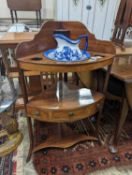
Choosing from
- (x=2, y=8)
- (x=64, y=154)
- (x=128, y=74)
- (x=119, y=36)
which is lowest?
(x=64, y=154)

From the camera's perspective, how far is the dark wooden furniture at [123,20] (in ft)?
4.54

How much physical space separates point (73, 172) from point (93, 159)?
19 centimetres

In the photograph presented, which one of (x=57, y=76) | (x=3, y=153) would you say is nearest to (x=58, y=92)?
(x=57, y=76)

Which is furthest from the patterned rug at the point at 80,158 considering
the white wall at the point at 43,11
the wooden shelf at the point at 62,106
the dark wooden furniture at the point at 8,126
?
the white wall at the point at 43,11

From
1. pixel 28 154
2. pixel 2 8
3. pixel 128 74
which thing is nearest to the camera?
pixel 128 74

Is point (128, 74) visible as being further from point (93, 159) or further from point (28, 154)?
point (28, 154)

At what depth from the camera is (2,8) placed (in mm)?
2672

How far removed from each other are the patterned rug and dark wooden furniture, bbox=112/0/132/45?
3.22ft

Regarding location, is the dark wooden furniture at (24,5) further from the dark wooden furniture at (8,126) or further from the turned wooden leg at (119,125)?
the turned wooden leg at (119,125)

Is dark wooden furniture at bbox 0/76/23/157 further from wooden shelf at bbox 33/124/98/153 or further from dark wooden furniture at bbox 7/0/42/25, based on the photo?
dark wooden furniture at bbox 7/0/42/25

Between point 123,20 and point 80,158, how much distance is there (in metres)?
1.31

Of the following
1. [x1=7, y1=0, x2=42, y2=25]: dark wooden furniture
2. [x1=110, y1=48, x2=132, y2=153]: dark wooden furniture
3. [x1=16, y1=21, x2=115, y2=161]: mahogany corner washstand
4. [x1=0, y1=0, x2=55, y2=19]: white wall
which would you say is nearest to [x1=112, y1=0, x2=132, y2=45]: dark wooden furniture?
[x1=110, y1=48, x2=132, y2=153]: dark wooden furniture

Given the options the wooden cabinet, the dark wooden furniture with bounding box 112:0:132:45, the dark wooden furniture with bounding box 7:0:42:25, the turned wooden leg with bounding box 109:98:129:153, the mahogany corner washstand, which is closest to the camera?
the mahogany corner washstand

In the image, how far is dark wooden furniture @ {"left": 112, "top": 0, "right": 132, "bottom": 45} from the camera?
4.54 feet
